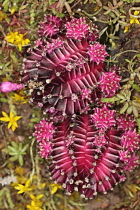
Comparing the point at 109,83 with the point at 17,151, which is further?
the point at 17,151

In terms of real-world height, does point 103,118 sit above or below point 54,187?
above

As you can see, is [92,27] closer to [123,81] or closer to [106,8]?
[106,8]

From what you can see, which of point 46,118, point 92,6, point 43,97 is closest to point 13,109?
point 46,118

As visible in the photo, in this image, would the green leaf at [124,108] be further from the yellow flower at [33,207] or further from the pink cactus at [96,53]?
the yellow flower at [33,207]

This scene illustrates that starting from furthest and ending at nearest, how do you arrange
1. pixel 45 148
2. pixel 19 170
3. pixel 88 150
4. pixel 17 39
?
pixel 19 170 < pixel 17 39 < pixel 45 148 < pixel 88 150

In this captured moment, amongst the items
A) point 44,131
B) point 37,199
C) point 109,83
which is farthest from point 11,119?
point 109,83

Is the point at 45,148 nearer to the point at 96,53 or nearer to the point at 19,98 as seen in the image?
the point at 19,98
